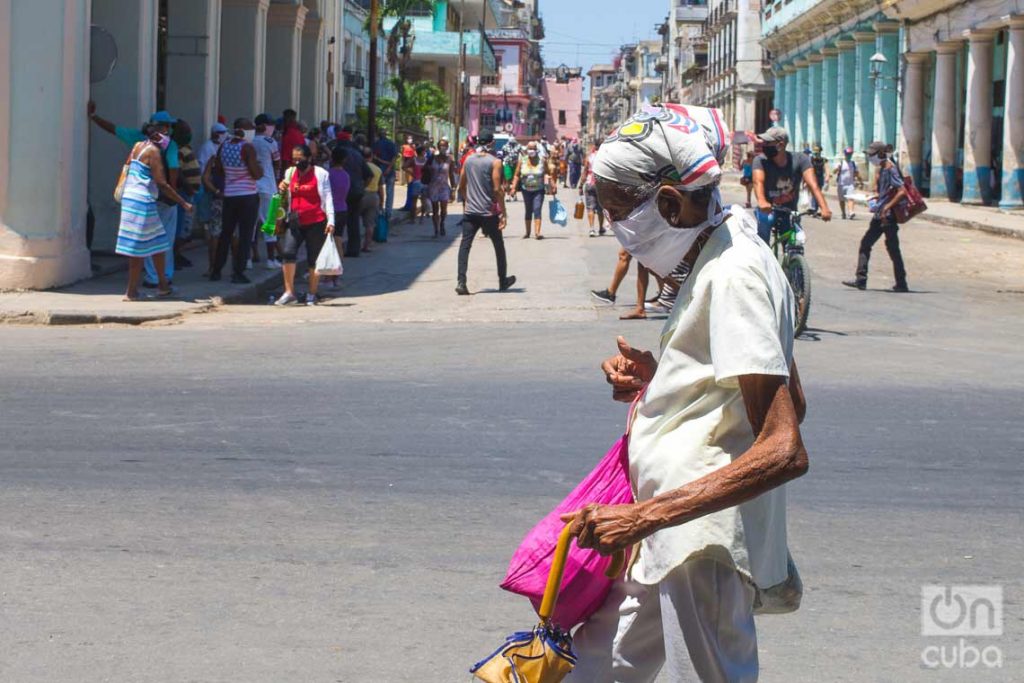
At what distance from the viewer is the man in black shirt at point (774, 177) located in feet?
45.4

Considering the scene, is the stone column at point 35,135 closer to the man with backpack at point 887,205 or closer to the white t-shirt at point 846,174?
the man with backpack at point 887,205

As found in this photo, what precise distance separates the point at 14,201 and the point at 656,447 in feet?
43.6

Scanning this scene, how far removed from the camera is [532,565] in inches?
127

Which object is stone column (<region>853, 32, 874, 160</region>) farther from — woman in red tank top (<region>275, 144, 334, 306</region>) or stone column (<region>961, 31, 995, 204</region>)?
woman in red tank top (<region>275, 144, 334, 306</region>)

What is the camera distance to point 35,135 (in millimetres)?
15180

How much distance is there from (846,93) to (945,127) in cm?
1409

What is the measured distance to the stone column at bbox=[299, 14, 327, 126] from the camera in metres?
30.6

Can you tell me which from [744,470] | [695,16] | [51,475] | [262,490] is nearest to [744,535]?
[744,470]

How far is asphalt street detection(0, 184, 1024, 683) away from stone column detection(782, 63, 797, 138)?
2134 inches

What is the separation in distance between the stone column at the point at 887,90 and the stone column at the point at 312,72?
Result: 22.4 metres

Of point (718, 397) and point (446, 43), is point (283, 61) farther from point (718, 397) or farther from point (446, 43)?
point (446, 43)

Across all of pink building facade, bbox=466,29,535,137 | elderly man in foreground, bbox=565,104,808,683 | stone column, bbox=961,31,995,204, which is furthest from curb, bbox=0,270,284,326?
pink building facade, bbox=466,29,535,137

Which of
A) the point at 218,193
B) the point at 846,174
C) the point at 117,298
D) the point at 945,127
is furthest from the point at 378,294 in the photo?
the point at 945,127

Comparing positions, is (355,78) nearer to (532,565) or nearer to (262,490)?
(262,490)
